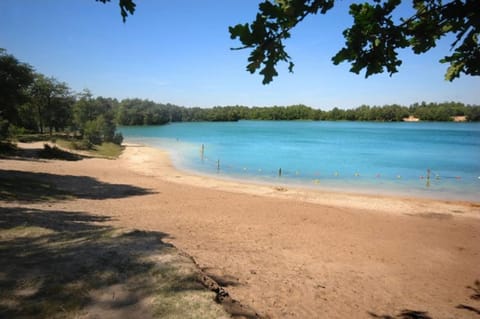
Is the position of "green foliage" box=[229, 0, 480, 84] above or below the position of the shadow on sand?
above

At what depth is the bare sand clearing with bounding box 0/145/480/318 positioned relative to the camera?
20.4ft

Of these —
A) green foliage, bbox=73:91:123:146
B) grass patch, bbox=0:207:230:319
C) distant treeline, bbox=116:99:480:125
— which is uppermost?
distant treeline, bbox=116:99:480:125

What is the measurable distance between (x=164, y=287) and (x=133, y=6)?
11.6ft

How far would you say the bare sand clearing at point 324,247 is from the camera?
20.4 feet

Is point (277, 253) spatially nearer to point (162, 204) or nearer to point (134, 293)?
point (134, 293)

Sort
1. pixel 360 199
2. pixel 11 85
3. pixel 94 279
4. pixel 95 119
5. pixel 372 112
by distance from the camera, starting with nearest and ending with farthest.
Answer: pixel 94 279, pixel 360 199, pixel 11 85, pixel 95 119, pixel 372 112

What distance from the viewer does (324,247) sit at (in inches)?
Result: 382

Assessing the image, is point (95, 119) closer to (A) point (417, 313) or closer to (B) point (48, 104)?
(B) point (48, 104)

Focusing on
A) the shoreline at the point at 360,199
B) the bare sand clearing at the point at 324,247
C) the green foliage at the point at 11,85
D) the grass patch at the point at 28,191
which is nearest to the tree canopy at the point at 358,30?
the bare sand clearing at the point at 324,247

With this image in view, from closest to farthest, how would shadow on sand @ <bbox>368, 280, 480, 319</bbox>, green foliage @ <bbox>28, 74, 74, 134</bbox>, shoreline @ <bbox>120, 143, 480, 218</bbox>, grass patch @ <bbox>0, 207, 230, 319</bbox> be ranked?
grass patch @ <bbox>0, 207, 230, 319</bbox> < shadow on sand @ <bbox>368, 280, 480, 319</bbox> < shoreline @ <bbox>120, 143, 480, 218</bbox> < green foliage @ <bbox>28, 74, 74, 134</bbox>

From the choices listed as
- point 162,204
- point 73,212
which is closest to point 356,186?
point 162,204

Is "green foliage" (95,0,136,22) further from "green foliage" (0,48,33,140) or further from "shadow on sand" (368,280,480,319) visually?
"green foliage" (0,48,33,140)

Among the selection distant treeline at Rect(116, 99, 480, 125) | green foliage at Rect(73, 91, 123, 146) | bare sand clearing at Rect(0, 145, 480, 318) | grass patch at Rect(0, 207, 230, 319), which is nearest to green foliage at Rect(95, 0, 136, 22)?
grass patch at Rect(0, 207, 230, 319)

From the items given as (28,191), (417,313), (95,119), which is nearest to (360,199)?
(417,313)
